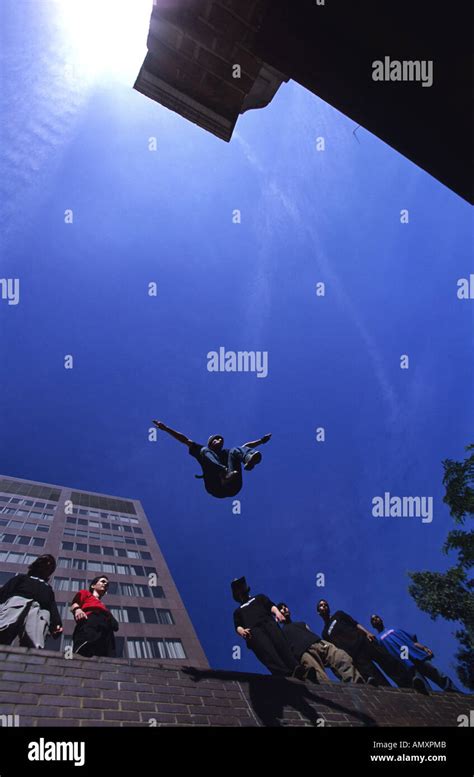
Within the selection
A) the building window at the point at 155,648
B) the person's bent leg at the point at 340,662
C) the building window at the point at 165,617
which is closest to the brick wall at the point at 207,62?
the person's bent leg at the point at 340,662

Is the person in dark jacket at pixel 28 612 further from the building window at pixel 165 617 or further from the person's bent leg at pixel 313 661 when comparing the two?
the building window at pixel 165 617

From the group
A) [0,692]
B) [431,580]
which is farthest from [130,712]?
[431,580]

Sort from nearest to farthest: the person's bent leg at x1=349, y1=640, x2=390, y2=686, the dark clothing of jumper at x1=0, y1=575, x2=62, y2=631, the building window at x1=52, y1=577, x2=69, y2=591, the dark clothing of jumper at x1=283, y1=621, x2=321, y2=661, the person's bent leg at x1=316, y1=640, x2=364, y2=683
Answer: the dark clothing of jumper at x1=0, y1=575, x2=62, y2=631 → the person's bent leg at x1=316, y1=640, x2=364, y2=683 → the person's bent leg at x1=349, y1=640, x2=390, y2=686 → the dark clothing of jumper at x1=283, y1=621, x2=321, y2=661 → the building window at x1=52, y1=577, x2=69, y2=591

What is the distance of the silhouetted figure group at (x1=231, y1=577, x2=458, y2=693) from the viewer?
8.07 meters

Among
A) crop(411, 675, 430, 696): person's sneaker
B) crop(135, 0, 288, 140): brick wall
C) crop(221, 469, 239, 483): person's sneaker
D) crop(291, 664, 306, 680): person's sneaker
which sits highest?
crop(135, 0, 288, 140): brick wall

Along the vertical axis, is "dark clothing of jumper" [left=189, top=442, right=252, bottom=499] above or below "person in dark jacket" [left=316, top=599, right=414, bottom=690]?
above

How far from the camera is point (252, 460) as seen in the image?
8250 mm

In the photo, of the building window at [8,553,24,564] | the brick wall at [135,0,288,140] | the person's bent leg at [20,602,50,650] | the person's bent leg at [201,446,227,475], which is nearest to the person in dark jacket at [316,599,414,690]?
the person's bent leg at [201,446,227,475]

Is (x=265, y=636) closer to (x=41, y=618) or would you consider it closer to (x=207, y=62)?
(x=41, y=618)

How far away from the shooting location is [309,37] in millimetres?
5301

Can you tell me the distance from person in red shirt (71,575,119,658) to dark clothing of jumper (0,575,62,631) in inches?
13.4

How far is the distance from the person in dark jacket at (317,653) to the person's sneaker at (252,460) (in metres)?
3.52

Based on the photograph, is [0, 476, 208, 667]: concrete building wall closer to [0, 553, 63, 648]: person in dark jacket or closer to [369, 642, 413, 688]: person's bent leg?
[0, 553, 63, 648]: person in dark jacket

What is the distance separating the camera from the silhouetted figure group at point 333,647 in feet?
26.5
